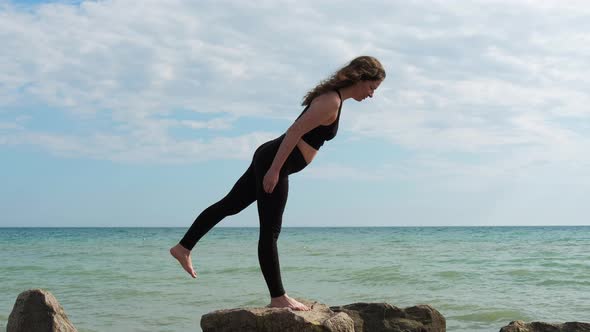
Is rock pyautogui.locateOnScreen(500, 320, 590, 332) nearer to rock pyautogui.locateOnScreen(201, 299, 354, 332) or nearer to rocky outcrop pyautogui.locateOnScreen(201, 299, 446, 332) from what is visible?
rocky outcrop pyautogui.locateOnScreen(201, 299, 446, 332)

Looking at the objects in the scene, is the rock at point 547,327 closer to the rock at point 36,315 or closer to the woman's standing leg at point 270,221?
the woman's standing leg at point 270,221

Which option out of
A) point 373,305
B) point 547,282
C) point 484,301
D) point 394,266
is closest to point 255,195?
point 373,305

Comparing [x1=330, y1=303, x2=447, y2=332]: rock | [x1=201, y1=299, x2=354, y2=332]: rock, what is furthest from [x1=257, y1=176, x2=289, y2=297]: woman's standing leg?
[x1=330, y1=303, x2=447, y2=332]: rock

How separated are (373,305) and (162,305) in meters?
4.31

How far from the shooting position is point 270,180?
397cm

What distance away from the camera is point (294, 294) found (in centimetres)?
962

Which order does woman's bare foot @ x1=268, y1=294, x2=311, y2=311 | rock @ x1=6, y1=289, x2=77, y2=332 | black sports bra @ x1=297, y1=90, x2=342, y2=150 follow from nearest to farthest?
1. black sports bra @ x1=297, y1=90, x2=342, y2=150
2. woman's bare foot @ x1=268, y1=294, x2=311, y2=311
3. rock @ x1=6, y1=289, x2=77, y2=332

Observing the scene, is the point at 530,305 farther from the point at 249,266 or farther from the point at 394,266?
the point at 249,266

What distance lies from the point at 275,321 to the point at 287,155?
3.37 feet

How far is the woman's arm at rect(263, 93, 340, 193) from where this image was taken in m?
3.90

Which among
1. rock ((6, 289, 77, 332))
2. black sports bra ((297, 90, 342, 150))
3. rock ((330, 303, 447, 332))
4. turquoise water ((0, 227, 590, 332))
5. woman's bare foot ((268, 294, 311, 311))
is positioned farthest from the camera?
turquoise water ((0, 227, 590, 332))

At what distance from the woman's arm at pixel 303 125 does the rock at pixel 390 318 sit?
1.36 metres

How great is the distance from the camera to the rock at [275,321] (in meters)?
4.03

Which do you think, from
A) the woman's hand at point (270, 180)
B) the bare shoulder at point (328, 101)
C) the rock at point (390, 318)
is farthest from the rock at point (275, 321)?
the bare shoulder at point (328, 101)
